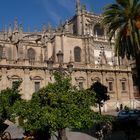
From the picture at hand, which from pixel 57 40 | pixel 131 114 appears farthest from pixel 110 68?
pixel 131 114

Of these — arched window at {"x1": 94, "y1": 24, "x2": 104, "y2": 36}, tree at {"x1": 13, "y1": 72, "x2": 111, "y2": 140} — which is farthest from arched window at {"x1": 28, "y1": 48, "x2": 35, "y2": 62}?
tree at {"x1": 13, "y1": 72, "x2": 111, "y2": 140}

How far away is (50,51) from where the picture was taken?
43.9m

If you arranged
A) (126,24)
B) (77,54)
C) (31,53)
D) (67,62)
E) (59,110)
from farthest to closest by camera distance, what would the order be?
1. (77,54)
2. (31,53)
3. (67,62)
4. (126,24)
5. (59,110)

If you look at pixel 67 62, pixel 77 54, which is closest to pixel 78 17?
pixel 77 54

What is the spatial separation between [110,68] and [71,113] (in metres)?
30.6

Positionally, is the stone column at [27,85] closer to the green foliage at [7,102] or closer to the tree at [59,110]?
the green foliage at [7,102]

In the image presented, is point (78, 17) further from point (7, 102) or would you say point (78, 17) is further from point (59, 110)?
point (59, 110)

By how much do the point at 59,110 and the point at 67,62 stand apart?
2981 centimetres

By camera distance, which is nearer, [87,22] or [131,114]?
[131,114]

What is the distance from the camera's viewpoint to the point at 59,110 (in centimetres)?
1230

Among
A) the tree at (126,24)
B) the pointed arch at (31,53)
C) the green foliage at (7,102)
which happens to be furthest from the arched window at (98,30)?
the green foliage at (7,102)

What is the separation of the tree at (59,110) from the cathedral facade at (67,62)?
71.5ft

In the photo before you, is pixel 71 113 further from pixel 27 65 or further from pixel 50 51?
pixel 50 51

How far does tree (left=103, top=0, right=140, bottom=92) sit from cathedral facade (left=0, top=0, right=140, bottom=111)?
49.5 feet
